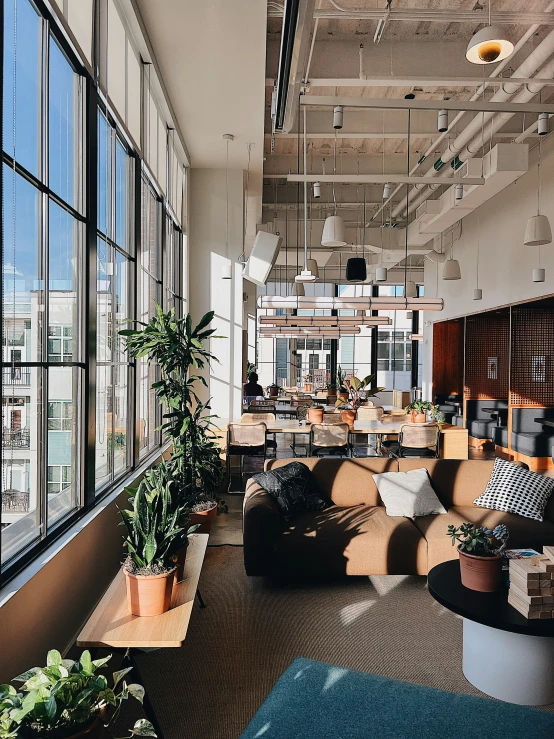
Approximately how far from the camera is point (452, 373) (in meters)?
14.6

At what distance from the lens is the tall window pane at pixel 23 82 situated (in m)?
2.43

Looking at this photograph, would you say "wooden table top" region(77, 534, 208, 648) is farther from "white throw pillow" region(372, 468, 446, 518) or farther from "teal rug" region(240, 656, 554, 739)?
"white throw pillow" region(372, 468, 446, 518)

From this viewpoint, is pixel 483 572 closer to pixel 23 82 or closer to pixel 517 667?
pixel 517 667

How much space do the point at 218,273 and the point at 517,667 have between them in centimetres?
608

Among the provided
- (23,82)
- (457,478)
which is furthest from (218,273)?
(23,82)

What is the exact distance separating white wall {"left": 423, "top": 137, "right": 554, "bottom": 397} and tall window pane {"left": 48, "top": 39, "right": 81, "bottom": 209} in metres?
7.27

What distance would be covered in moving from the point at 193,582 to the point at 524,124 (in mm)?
7723

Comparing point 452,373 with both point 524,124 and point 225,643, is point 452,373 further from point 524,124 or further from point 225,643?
point 225,643

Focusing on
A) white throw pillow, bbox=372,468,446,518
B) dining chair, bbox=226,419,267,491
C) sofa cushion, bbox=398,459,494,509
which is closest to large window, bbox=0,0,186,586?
A: white throw pillow, bbox=372,468,446,518

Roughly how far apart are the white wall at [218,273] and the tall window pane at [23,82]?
5.11 m

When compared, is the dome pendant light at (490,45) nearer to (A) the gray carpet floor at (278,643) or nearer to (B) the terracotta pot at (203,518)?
(A) the gray carpet floor at (278,643)

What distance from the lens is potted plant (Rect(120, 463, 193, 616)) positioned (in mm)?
2621

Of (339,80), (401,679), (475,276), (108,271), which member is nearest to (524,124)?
(339,80)

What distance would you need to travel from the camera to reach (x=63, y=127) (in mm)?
3154
